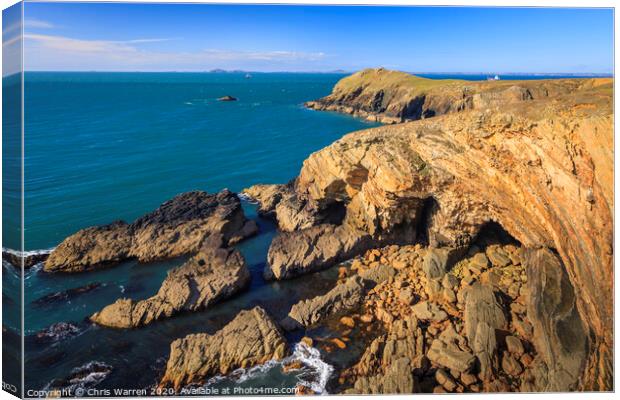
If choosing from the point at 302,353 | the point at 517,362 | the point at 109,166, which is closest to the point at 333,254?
the point at 302,353

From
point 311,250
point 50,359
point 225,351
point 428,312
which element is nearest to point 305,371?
point 225,351

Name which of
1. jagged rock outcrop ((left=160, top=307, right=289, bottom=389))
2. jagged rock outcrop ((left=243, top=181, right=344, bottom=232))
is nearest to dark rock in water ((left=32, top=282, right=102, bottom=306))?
jagged rock outcrop ((left=160, top=307, right=289, bottom=389))

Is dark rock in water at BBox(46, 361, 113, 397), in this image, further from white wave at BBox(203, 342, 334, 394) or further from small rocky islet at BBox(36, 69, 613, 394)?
white wave at BBox(203, 342, 334, 394)

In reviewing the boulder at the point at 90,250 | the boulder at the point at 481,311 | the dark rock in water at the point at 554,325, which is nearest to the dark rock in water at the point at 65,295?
the boulder at the point at 90,250

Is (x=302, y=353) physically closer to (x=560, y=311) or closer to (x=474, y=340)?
(x=474, y=340)

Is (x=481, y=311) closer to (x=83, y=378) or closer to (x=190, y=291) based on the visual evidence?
(x=190, y=291)

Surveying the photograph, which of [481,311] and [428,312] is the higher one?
[481,311]
